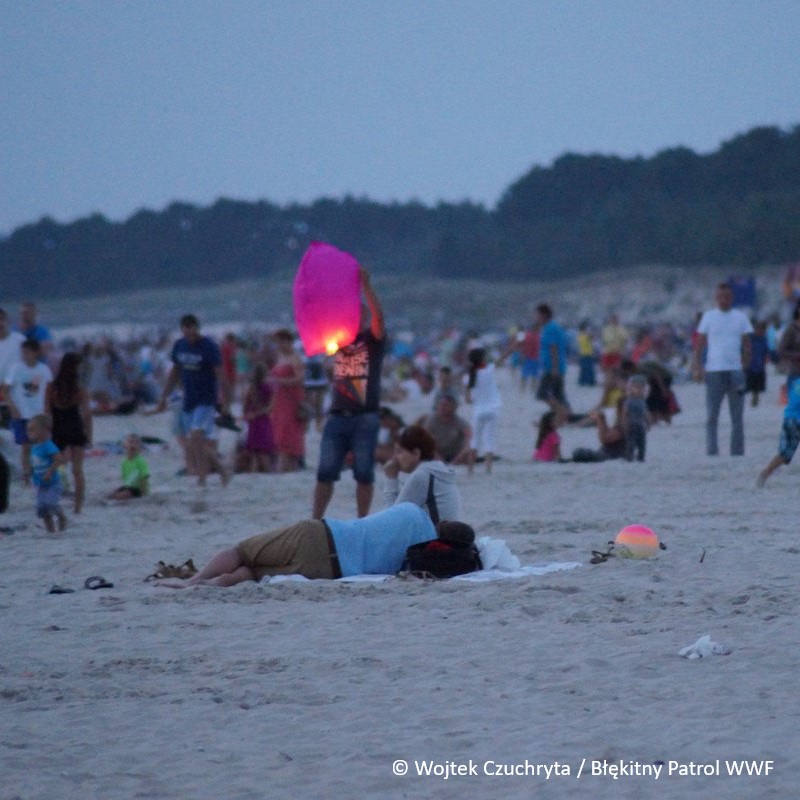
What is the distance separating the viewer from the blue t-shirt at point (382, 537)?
735cm

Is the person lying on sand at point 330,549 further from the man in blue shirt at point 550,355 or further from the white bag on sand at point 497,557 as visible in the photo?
the man in blue shirt at point 550,355

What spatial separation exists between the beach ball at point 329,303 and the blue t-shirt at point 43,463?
1.89 metres

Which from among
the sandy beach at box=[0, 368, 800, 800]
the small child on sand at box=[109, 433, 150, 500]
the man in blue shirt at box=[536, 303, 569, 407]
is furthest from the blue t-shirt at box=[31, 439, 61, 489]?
the man in blue shirt at box=[536, 303, 569, 407]

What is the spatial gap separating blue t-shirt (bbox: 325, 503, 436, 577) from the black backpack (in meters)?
0.06

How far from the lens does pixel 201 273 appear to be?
114812 mm

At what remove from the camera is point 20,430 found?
12320 millimetres

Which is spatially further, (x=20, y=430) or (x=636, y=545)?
(x=20, y=430)

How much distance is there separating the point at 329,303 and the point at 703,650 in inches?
168

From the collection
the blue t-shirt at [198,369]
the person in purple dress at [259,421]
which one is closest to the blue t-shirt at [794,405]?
the blue t-shirt at [198,369]

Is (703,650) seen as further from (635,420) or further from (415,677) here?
(635,420)

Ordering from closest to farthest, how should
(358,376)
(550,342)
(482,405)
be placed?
(358,376) < (482,405) < (550,342)

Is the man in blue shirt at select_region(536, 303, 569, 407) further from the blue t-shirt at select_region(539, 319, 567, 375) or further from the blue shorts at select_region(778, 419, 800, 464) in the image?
the blue shorts at select_region(778, 419, 800, 464)

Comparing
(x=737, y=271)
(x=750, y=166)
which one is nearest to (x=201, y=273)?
(x=750, y=166)

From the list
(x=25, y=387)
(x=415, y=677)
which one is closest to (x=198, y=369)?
(x=25, y=387)
